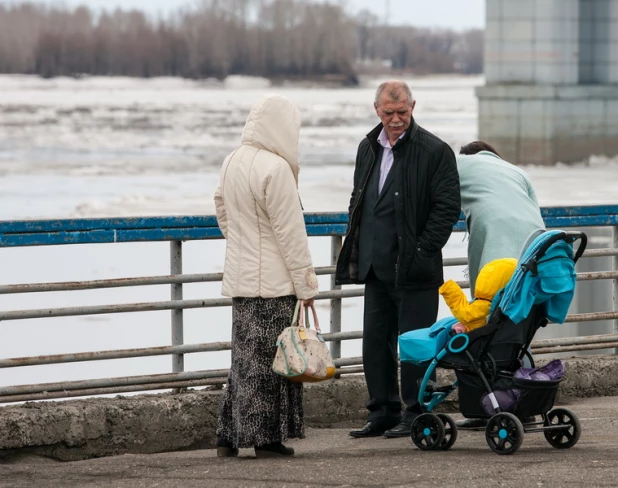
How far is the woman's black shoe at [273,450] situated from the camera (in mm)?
5461

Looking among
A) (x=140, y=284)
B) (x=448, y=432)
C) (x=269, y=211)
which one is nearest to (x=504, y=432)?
(x=448, y=432)

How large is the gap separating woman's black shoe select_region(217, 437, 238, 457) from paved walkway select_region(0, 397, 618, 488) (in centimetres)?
6

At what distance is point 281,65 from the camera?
73000mm

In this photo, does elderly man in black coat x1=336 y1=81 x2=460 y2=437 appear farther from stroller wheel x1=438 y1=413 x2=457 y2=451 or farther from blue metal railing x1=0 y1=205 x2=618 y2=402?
blue metal railing x1=0 y1=205 x2=618 y2=402

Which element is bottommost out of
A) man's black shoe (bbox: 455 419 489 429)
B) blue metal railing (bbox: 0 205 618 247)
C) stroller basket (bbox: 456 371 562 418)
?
man's black shoe (bbox: 455 419 489 429)

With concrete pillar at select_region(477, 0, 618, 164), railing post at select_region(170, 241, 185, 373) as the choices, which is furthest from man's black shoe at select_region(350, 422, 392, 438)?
concrete pillar at select_region(477, 0, 618, 164)

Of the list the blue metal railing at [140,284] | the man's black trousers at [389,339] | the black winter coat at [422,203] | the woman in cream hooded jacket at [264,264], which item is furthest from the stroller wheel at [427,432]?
the blue metal railing at [140,284]

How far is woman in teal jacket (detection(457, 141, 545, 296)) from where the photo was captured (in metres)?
5.80

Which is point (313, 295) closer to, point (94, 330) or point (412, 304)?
point (412, 304)

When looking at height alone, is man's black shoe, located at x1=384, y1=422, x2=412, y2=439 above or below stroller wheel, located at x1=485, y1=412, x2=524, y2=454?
below

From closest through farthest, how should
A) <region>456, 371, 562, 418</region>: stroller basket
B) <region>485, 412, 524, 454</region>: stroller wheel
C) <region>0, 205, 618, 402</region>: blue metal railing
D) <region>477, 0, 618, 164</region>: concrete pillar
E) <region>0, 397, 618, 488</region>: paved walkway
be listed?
<region>0, 397, 618, 488</region>: paved walkway < <region>485, 412, 524, 454</region>: stroller wheel < <region>456, 371, 562, 418</region>: stroller basket < <region>0, 205, 618, 402</region>: blue metal railing < <region>477, 0, 618, 164</region>: concrete pillar

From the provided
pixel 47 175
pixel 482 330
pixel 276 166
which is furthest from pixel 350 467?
pixel 47 175

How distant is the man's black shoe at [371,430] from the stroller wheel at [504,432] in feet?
2.40

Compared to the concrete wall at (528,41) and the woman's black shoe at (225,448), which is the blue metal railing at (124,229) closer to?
the woman's black shoe at (225,448)
